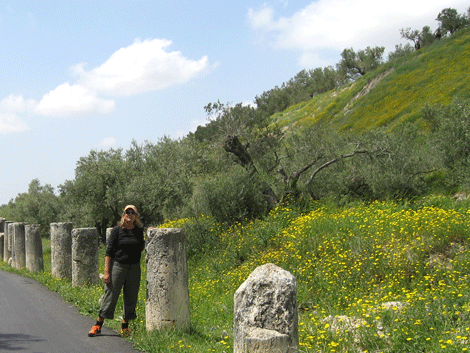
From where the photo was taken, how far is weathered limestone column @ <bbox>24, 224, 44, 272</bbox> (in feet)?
53.1

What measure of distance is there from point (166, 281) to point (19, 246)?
12921mm

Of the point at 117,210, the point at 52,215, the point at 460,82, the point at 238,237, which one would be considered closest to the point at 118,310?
the point at 238,237

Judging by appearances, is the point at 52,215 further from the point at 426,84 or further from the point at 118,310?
the point at 426,84

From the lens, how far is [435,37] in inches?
2071

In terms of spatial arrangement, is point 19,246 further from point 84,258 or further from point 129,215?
point 129,215

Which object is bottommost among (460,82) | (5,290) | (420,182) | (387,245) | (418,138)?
(5,290)

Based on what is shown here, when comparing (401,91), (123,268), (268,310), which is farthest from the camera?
(401,91)

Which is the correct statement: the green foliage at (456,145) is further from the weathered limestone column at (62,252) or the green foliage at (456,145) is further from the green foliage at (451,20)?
the green foliage at (451,20)

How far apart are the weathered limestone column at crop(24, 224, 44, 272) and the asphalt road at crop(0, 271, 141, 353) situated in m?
4.62

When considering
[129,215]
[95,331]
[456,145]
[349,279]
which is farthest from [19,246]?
[456,145]

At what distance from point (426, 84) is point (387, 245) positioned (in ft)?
105

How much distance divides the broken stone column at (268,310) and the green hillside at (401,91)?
27677mm

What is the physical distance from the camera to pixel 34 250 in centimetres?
1619

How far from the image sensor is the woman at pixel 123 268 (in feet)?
24.9
